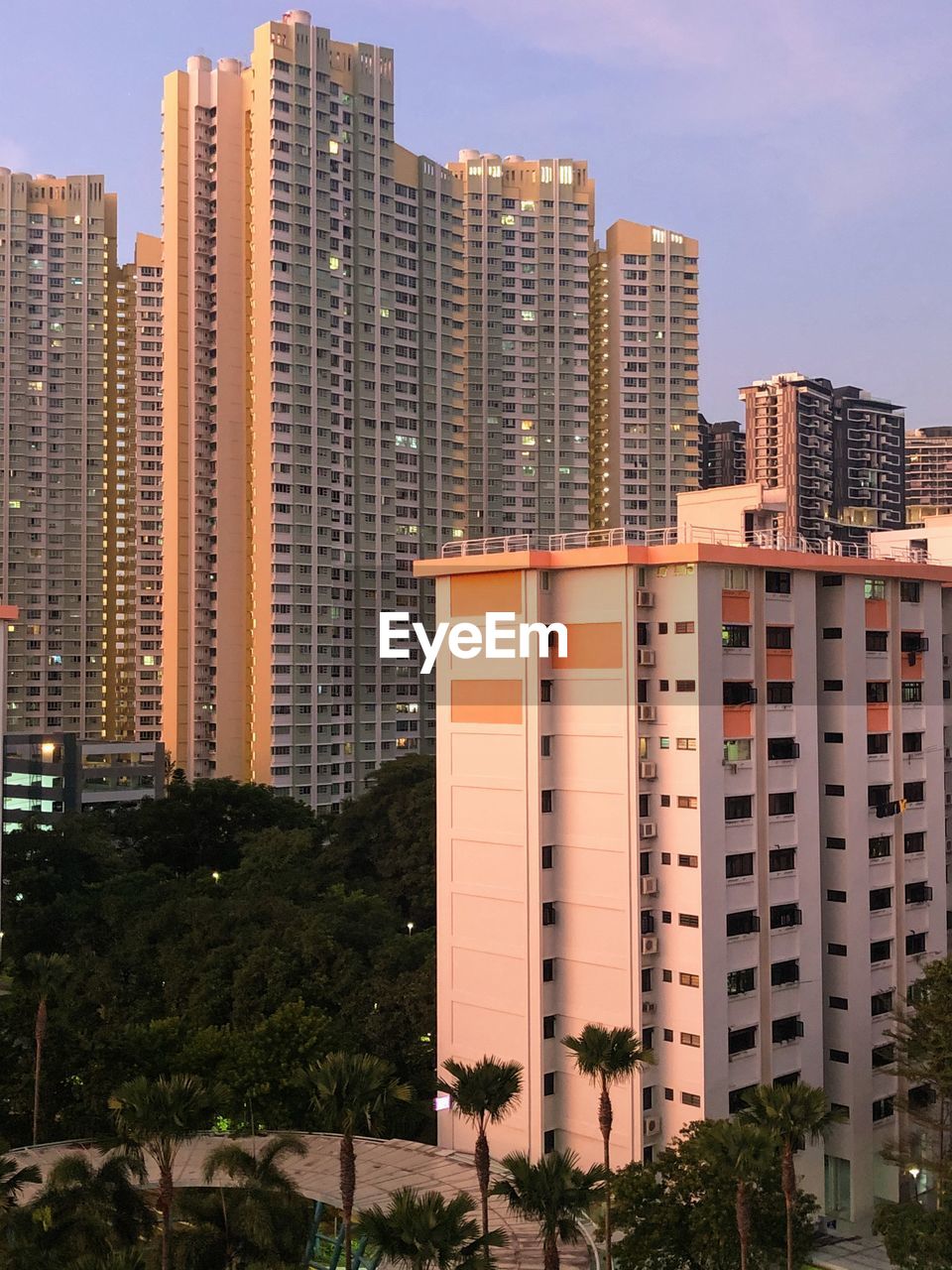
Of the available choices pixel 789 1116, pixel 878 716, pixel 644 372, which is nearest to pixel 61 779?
pixel 644 372

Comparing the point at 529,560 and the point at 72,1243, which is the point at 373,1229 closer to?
the point at 72,1243

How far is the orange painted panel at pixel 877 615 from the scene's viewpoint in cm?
3881

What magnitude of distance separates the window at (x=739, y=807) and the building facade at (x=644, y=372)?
74971mm

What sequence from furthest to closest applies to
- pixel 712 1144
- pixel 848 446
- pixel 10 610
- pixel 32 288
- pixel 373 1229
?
pixel 848 446 < pixel 32 288 < pixel 10 610 < pixel 712 1144 < pixel 373 1229

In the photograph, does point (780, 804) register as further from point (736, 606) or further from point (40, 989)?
point (40, 989)

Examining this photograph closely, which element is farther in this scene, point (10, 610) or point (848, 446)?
point (848, 446)

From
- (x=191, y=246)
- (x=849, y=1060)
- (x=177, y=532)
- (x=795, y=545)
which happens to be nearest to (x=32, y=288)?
(x=191, y=246)

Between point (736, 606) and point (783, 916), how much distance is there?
828 centimetres

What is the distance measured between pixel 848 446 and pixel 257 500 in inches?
2955

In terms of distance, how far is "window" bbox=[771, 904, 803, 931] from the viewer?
1373 inches

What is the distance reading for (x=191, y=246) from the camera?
290 ft

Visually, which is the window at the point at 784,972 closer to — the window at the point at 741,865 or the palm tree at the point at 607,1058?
the window at the point at 741,865

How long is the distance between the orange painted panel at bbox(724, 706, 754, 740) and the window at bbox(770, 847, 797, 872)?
3.30 meters

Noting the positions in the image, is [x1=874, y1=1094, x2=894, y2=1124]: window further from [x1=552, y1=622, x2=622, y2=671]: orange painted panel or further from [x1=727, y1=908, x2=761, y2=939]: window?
[x1=552, y1=622, x2=622, y2=671]: orange painted panel
